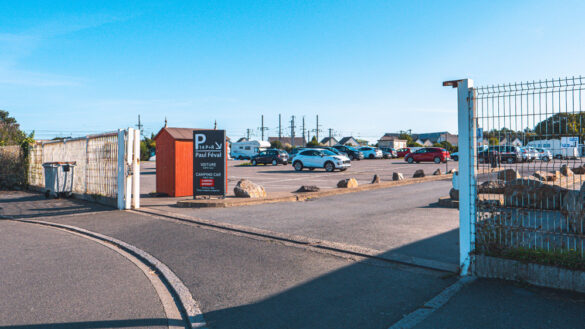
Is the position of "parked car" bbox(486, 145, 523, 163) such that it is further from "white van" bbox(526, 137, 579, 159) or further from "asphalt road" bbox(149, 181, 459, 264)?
"asphalt road" bbox(149, 181, 459, 264)

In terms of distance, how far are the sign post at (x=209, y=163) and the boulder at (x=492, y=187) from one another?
27.5ft

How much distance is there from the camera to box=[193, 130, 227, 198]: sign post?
12.4 metres

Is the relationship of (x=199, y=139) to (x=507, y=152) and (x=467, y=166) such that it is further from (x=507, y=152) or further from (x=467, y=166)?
(x=507, y=152)

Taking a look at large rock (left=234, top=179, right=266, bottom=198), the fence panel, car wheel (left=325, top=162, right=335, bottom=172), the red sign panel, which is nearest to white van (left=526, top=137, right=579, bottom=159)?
the fence panel

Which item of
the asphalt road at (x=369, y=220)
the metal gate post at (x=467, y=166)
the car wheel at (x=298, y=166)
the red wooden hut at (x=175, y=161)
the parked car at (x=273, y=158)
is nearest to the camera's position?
the metal gate post at (x=467, y=166)

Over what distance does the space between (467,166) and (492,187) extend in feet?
1.24

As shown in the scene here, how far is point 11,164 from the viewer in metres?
19.7

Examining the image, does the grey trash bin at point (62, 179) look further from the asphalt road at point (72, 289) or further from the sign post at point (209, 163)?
the asphalt road at point (72, 289)

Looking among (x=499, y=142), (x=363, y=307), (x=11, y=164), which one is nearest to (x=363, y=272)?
(x=363, y=307)

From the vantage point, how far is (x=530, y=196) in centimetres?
471

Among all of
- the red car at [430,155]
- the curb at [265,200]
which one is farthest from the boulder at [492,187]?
the red car at [430,155]

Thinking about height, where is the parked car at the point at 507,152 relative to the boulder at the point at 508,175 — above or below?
above

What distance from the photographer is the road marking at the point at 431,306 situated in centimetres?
376

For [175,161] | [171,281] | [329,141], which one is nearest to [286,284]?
[171,281]
